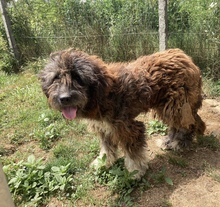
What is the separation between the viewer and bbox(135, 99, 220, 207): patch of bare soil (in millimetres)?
2891

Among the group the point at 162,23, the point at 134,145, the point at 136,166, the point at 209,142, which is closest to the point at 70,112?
the point at 134,145

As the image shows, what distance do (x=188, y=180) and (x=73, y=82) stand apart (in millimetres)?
1881

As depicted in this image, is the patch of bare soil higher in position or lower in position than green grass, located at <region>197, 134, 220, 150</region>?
lower

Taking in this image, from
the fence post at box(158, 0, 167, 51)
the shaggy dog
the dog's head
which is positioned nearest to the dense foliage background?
the fence post at box(158, 0, 167, 51)

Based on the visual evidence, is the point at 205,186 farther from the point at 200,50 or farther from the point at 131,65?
the point at 200,50

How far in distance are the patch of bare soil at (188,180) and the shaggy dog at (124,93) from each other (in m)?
0.32

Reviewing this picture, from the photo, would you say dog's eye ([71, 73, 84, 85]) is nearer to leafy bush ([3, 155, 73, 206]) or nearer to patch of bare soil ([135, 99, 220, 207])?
leafy bush ([3, 155, 73, 206])

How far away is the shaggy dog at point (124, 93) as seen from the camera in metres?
2.74

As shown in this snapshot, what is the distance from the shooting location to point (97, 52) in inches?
245

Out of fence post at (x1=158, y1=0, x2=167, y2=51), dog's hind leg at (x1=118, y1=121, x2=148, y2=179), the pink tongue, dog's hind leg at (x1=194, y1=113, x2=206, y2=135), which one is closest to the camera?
the pink tongue

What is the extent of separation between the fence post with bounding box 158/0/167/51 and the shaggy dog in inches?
69.2

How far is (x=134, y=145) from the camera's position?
316 cm

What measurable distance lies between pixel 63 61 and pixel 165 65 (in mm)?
1306

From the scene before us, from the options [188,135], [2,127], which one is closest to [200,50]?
[188,135]
